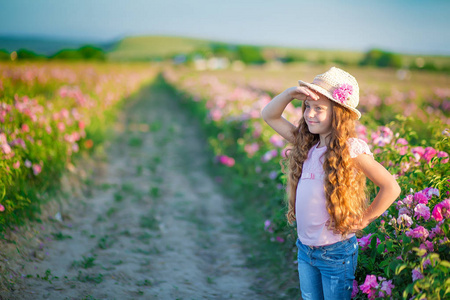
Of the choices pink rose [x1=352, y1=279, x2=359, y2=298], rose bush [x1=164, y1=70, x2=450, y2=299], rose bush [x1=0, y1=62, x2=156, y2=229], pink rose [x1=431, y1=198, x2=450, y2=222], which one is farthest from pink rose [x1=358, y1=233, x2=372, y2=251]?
rose bush [x1=0, y1=62, x2=156, y2=229]

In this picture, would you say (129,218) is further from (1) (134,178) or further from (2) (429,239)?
(2) (429,239)

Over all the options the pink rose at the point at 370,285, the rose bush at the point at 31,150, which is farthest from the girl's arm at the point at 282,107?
the rose bush at the point at 31,150

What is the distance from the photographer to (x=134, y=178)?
5.73 meters

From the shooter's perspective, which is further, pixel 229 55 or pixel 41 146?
pixel 229 55

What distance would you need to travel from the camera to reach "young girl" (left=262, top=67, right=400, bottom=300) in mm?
1834

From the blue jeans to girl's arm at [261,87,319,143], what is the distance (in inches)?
30.6

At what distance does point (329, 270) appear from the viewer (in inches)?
73.9

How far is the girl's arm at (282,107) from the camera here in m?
1.97

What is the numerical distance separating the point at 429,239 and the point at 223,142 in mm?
5089

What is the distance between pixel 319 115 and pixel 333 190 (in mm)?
455

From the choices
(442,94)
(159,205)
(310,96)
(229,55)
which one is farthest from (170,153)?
(229,55)

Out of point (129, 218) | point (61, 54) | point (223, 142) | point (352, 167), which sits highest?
point (61, 54)

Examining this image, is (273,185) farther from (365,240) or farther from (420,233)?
(420,233)

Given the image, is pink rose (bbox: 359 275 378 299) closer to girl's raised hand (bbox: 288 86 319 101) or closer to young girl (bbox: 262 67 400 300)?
young girl (bbox: 262 67 400 300)
